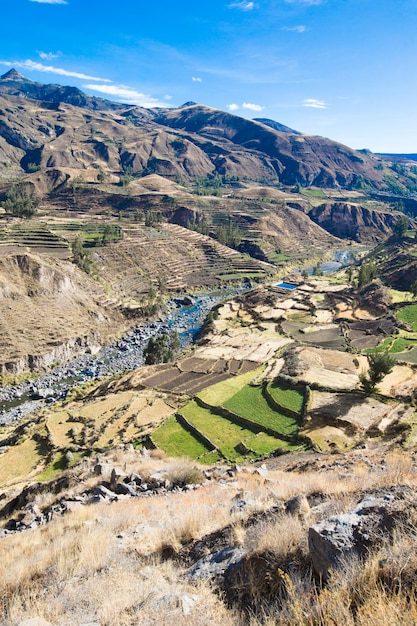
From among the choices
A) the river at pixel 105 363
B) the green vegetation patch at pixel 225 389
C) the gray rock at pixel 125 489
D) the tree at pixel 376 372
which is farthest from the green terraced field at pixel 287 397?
the river at pixel 105 363

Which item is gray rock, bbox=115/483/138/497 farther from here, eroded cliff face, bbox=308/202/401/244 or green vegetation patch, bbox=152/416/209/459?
eroded cliff face, bbox=308/202/401/244

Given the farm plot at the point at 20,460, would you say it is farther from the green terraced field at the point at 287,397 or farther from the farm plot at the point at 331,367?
the farm plot at the point at 331,367

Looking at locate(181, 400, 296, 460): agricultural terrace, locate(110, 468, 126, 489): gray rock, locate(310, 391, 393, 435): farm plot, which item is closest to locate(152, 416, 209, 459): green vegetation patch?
locate(181, 400, 296, 460): agricultural terrace

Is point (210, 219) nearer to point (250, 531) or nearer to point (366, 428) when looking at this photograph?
point (366, 428)

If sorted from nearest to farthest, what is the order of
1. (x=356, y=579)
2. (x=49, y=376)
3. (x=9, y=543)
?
(x=356, y=579) < (x=9, y=543) < (x=49, y=376)

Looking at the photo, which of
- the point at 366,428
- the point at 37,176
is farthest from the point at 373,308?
the point at 37,176

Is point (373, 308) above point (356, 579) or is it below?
below
